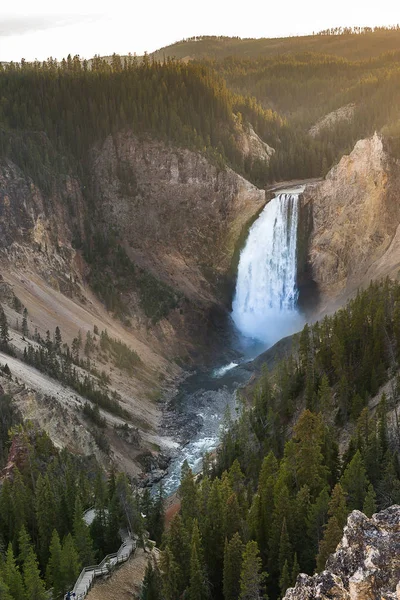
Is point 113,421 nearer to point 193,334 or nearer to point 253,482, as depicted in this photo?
point 253,482

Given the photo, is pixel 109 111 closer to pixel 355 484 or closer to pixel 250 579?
pixel 355 484

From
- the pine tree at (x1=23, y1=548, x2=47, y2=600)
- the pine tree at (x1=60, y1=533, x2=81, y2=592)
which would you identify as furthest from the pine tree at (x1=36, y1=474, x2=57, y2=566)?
the pine tree at (x1=23, y1=548, x2=47, y2=600)

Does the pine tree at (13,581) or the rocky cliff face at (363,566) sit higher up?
Result: the rocky cliff face at (363,566)

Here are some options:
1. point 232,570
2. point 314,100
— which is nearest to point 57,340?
point 232,570

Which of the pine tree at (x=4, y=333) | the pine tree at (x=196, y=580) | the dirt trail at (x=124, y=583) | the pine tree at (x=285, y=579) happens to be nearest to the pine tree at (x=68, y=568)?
the dirt trail at (x=124, y=583)

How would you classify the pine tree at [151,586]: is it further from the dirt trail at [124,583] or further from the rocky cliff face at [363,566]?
the rocky cliff face at [363,566]

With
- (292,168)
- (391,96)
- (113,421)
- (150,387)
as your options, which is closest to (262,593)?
(113,421)

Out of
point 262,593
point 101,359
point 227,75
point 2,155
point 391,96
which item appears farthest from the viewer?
point 227,75
